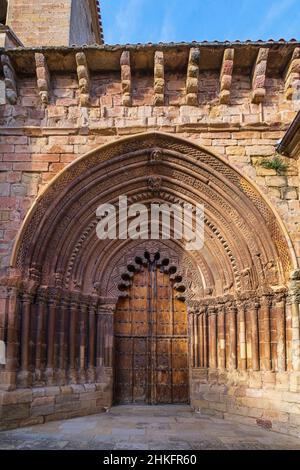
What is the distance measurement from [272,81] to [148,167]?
8.57 ft

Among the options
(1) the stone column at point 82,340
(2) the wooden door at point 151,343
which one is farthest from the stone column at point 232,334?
(1) the stone column at point 82,340

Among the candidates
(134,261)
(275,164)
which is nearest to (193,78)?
(275,164)

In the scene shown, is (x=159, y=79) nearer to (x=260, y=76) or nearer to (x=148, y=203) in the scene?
(x=260, y=76)

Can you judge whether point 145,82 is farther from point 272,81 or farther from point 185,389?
point 185,389

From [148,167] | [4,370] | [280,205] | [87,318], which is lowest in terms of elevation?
[4,370]

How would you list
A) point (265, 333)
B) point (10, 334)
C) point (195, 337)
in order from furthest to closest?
point (195, 337)
point (265, 333)
point (10, 334)

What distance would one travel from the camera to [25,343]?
6879 millimetres

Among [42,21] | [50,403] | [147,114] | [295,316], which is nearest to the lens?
[295,316]

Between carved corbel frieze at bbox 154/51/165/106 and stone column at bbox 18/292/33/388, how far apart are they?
3.89 meters

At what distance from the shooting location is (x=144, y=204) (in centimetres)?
828

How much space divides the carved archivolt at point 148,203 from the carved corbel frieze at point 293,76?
5.46ft

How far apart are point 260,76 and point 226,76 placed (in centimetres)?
56

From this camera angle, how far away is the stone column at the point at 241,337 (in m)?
7.28

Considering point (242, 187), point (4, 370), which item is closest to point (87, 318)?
point (4, 370)
